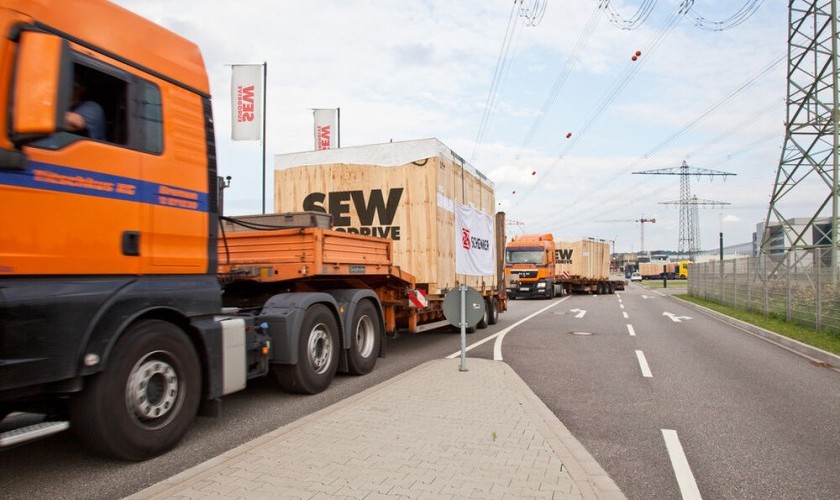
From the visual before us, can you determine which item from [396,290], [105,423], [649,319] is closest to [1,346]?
[105,423]

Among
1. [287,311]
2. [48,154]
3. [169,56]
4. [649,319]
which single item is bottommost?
[649,319]

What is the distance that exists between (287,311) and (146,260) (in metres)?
2.11

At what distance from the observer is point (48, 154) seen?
3566 mm

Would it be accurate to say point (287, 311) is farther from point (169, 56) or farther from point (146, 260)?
point (169, 56)

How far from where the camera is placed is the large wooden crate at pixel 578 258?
35781 millimetres

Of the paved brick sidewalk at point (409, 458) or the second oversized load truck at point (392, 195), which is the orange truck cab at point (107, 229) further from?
the second oversized load truck at point (392, 195)

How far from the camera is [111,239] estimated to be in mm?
3980

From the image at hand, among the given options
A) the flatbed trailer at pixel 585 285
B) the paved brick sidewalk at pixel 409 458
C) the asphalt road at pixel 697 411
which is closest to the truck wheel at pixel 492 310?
the asphalt road at pixel 697 411

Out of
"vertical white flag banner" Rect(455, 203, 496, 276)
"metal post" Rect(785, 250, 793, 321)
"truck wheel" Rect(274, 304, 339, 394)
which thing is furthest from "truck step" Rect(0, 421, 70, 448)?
"metal post" Rect(785, 250, 793, 321)

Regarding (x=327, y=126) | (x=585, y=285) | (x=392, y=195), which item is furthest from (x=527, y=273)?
(x=392, y=195)

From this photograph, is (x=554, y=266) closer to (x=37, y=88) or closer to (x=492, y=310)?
(x=492, y=310)

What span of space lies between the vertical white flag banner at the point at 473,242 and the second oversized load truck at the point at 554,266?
9558 mm

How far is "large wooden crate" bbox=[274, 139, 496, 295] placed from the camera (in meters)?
10.0

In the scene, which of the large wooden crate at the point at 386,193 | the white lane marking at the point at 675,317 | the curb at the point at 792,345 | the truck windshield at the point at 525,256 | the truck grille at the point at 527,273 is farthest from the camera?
the truck windshield at the point at 525,256
